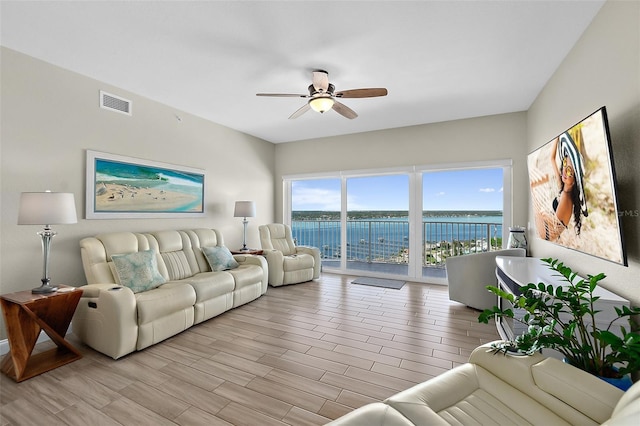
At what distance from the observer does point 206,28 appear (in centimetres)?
227

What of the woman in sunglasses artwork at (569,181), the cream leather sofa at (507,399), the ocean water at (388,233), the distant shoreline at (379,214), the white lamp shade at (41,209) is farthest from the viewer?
the ocean water at (388,233)

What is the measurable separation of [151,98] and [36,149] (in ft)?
4.60

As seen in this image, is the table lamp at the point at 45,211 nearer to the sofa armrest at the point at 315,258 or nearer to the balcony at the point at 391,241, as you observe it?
the sofa armrest at the point at 315,258

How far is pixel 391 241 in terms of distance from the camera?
18.3 feet

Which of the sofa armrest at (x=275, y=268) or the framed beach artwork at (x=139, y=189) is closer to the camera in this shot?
the framed beach artwork at (x=139, y=189)

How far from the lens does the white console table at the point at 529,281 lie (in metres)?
1.66

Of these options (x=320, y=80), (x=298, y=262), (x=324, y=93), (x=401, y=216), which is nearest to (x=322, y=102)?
(x=324, y=93)

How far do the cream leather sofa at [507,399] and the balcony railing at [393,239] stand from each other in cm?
376

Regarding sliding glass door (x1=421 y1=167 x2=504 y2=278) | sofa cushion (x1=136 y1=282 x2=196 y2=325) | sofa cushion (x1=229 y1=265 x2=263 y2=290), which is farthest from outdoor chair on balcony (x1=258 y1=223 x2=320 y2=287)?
sliding glass door (x1=421 y1=167 x2=504 y2=278)

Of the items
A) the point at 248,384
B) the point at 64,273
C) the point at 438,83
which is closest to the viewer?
the point at 248,384

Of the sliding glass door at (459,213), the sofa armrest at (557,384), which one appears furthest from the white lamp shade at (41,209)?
the sliding glass door at (459,213)

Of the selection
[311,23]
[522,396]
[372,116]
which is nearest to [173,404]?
[522,396]

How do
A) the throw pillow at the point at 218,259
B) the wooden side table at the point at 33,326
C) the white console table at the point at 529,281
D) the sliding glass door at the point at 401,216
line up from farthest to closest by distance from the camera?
the sliding glass door at the point at 401,216, the throw pillow at the point at 218,259, the wooden side table at the point at 33,326, the white console table at the point at 529,281

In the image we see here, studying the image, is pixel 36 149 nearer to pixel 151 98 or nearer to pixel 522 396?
pixel 151 98
